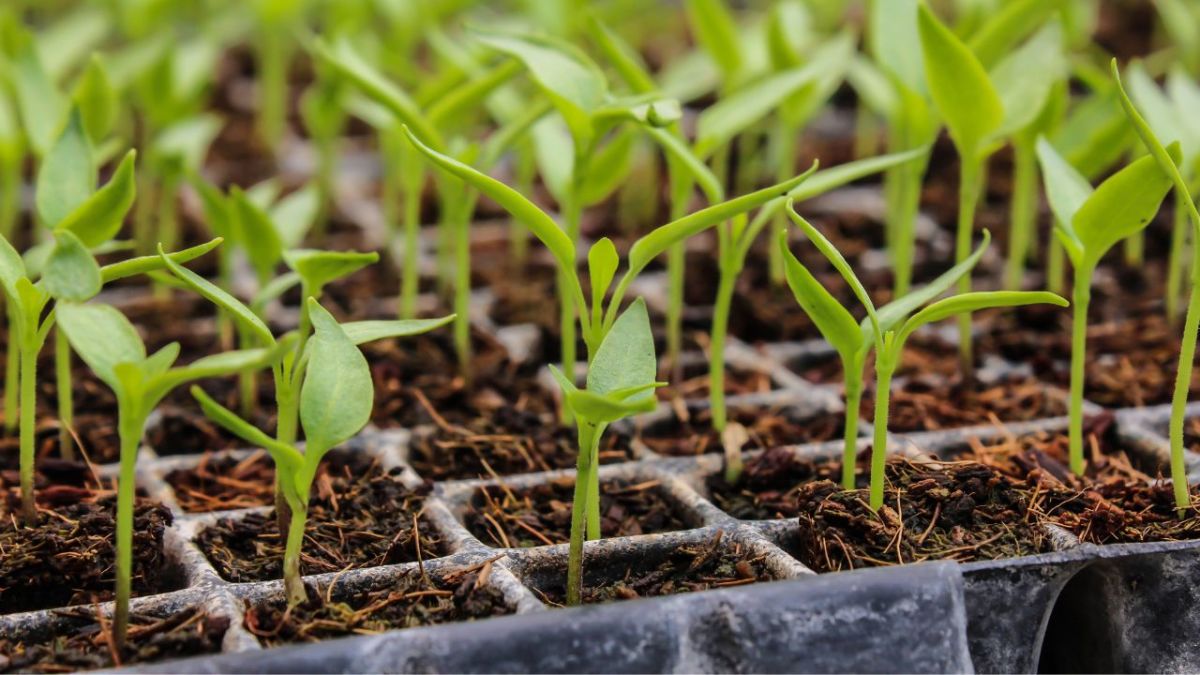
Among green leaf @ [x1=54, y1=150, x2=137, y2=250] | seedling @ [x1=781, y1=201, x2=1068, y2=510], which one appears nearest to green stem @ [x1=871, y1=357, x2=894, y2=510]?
seedling @ [x1=781, y1=201, x2=1068, y2=510]

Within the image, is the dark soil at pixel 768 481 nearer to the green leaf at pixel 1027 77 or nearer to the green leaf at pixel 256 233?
the green leaf at pixel 1027 77

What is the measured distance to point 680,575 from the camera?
4.27ft

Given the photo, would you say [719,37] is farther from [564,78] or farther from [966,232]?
[564,78]

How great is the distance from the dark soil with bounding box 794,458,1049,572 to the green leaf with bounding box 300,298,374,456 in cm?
45

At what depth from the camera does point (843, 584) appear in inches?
44.9

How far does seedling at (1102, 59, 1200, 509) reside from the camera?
1.20 meters

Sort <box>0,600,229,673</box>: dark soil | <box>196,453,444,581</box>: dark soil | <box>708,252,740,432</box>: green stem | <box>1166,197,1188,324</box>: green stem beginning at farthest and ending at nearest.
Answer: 1. <box>1166,197,1188,324</box>: green stem
2. <box>708,252,740,432</box>: green stem
3. <box>196,453,444,581</box>: dark soil
4. <box>0,600,229,673</box>: dark soil

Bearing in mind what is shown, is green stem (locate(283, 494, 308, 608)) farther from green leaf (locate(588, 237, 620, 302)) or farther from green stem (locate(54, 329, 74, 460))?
green stem (locate(54, 329, 74, 460))

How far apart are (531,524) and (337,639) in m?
0.37

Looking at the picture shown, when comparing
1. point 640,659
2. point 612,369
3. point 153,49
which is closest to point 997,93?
point 612,369

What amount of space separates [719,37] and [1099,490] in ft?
3.05

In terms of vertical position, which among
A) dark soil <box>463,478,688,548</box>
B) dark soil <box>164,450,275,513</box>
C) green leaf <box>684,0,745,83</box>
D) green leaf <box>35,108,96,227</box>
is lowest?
dark soil <box>463,478,688,548</box>

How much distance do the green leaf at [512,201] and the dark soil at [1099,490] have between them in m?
0.54

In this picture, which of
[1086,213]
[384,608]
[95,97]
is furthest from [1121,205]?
[95,97]
